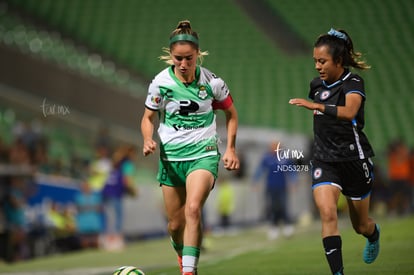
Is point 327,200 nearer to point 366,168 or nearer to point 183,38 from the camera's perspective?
point 366,168

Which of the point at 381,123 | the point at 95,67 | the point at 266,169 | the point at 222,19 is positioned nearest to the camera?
the point at 266,169

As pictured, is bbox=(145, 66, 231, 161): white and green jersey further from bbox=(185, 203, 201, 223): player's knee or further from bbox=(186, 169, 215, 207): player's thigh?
bbox=(185, 203, 201, 223): player's knee

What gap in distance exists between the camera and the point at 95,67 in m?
25.5

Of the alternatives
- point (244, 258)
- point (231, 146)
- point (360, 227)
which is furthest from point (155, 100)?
point (244, 258)

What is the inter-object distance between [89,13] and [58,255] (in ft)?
42.4

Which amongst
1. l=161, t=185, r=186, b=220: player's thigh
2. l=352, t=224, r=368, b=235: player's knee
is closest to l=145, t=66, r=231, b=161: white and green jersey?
l=161, t=185, r=186, b=220: player's thigh

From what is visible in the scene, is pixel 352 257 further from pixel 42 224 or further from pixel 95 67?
pixel 95 67

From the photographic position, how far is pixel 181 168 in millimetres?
7527

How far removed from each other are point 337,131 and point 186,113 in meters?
1.29

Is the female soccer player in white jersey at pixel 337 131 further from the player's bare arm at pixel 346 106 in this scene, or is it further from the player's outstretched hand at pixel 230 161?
the player's outstretched hand at pixel 230 161

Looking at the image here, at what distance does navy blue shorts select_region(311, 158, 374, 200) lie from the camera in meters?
7.35

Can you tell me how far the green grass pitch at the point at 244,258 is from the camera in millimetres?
9367

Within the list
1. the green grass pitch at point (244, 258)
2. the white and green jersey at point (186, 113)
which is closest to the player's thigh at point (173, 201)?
the white and green jersey at point (186, 113)

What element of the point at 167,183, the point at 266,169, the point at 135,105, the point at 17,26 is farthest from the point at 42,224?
the point at 17,26
